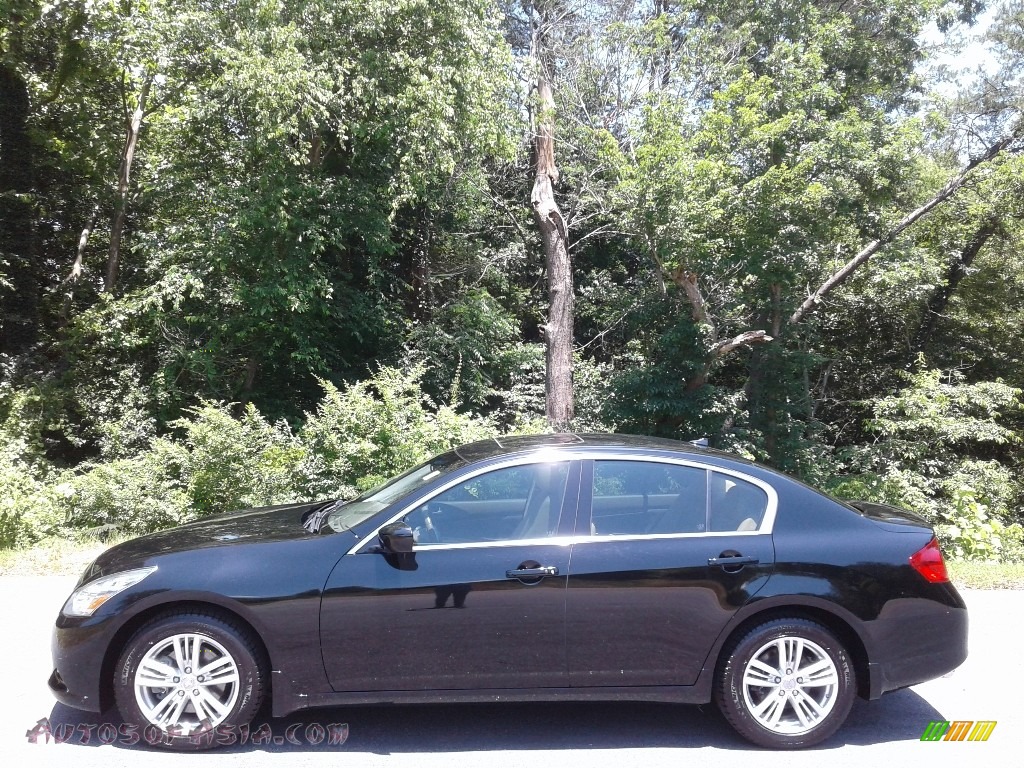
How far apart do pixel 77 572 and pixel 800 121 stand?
45.1 feet

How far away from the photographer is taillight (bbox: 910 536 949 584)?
14.2 ft

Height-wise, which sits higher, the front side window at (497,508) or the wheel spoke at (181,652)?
the front side window at (497,508)

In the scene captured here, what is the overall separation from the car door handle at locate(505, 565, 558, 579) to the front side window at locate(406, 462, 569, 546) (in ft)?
0.66

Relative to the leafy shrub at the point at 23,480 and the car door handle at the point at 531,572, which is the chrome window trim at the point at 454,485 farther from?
the leafy shrub at the point at 23,480

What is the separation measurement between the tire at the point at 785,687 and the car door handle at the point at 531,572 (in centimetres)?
105

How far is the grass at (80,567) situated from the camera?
23.6 ft

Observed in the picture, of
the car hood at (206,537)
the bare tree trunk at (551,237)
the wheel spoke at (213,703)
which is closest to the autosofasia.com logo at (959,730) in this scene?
the car hood at (206,537)

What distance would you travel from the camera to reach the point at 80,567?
7.55 meters

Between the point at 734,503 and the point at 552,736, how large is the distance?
1.59 meters

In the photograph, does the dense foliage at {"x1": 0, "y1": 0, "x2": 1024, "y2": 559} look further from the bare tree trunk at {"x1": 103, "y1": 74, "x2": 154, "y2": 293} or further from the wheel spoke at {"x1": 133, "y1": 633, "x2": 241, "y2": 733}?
the wheel spoke at {"x1": 133, "y1": 633, "x2": 241, "y2": 733}

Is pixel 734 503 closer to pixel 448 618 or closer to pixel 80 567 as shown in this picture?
pixel 448 618

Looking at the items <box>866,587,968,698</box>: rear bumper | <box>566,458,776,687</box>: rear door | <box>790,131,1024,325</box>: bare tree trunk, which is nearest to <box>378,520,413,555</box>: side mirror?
<box>566,458,776,687</box>: rear door

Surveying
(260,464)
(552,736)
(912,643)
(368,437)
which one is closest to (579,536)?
(552,736)

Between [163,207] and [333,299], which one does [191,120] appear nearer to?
[163,207]
